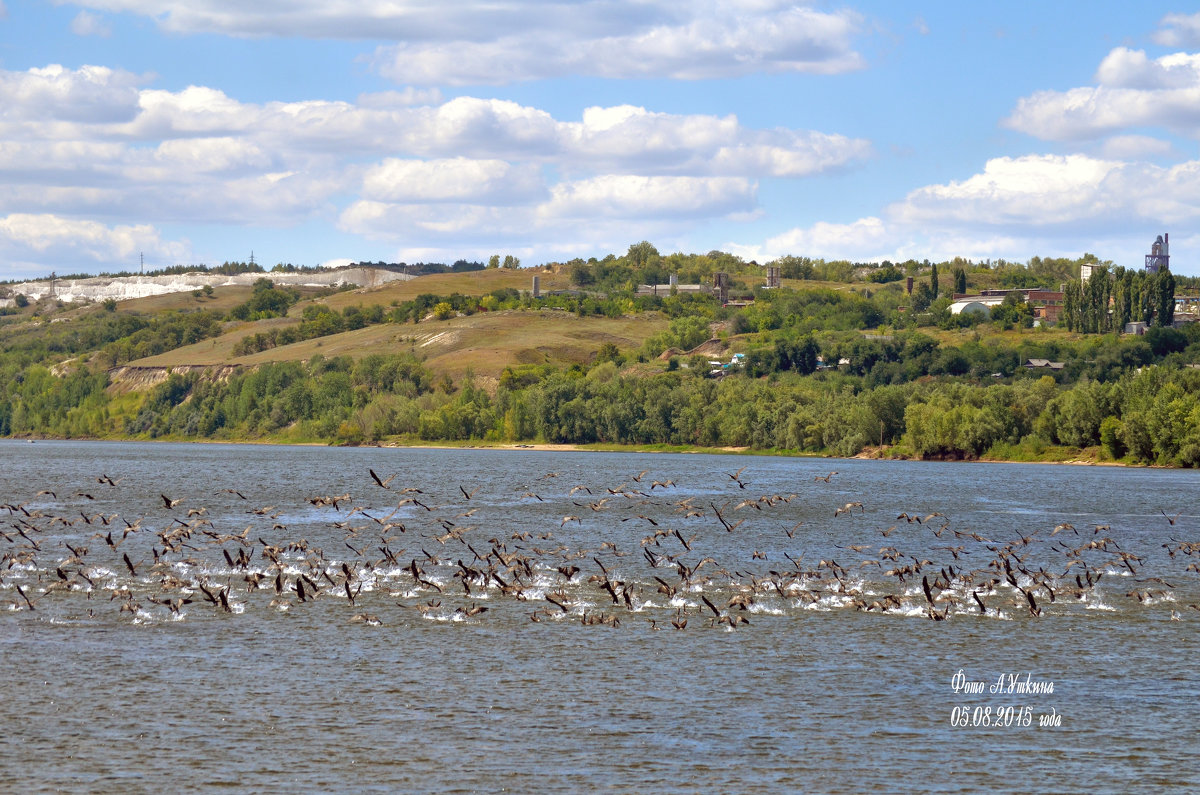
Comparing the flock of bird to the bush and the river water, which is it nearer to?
the river water

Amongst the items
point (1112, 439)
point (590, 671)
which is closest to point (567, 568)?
point (590, 671)

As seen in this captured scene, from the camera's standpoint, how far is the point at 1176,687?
3481cm

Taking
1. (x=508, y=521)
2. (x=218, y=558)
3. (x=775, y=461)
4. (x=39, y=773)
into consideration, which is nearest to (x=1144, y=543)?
Result: (x=508, y=521)

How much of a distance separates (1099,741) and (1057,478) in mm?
104010

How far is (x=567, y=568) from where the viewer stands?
50.0m

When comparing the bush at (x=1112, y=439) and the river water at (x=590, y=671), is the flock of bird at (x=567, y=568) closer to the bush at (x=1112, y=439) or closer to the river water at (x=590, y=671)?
the river water at (x=590, y=671)

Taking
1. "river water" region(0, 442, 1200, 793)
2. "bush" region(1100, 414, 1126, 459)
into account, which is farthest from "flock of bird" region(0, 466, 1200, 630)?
"bush" region(1100, 414, 1126, 459)

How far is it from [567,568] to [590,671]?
14.2 metres

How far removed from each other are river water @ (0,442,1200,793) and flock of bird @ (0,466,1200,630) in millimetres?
283

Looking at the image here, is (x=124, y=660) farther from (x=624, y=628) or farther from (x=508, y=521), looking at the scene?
(x=508, y=521)

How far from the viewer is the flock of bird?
44.5m

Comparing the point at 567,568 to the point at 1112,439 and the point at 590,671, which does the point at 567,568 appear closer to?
the point at 590,671

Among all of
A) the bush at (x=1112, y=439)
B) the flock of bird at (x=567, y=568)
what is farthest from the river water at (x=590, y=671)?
the bush at (x=1112, y=439)

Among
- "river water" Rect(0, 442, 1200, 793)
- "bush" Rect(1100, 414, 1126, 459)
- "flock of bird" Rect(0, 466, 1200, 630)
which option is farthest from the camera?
"bush" Rect(1100, 414, 1126, 459)
